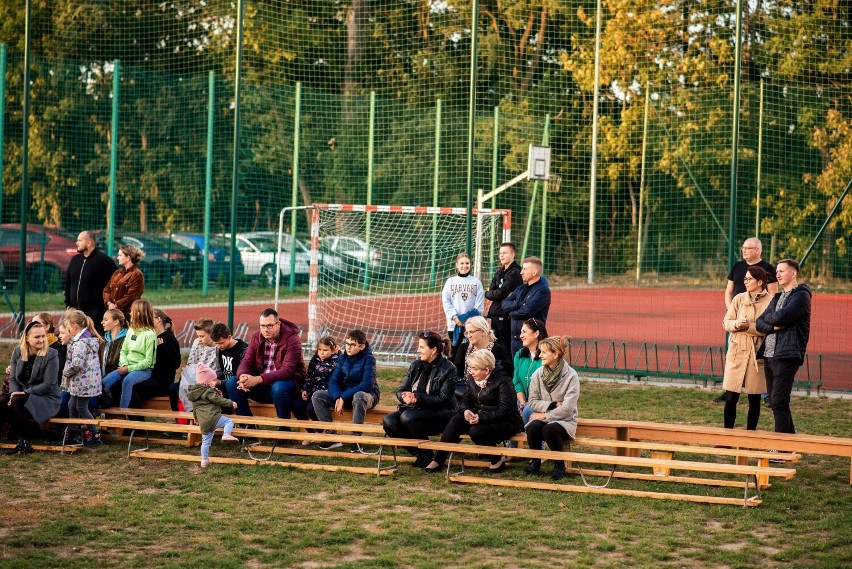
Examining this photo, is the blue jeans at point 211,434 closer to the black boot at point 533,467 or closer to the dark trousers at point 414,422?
the dark trousers at point 414,422

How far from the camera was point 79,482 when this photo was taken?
7898mm

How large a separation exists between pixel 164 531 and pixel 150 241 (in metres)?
17.8

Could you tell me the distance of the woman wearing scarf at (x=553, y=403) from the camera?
26.6ft

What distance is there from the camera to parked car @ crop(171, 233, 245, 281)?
23.4m

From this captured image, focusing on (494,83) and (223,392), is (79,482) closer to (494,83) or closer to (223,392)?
(223,392)

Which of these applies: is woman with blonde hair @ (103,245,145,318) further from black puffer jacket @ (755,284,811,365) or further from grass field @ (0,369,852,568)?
black puffer jacket @ (755,284,811,365)

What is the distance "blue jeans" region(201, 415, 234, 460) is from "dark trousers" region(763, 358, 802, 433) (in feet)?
14.0

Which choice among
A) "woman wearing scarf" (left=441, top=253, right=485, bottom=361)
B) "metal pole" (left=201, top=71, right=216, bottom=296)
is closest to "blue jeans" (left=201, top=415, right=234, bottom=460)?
"woman wearing scarf" (left=441, top=253, right=485, bottom=361)

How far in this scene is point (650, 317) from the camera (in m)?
21.5

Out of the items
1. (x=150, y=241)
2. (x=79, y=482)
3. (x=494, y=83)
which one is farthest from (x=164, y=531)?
(x=494, y=83)

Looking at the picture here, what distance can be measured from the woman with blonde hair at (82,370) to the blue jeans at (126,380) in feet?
1.11

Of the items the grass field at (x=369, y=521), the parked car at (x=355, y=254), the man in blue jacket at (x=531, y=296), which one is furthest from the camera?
the parked car at (x=355, y=254)

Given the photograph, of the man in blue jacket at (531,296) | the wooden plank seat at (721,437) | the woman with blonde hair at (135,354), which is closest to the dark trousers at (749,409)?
the wooden plank seat at (721,437)

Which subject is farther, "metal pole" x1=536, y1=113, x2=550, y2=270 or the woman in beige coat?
"metal pole" x1=536, y1=113, x2=550, y2=270
